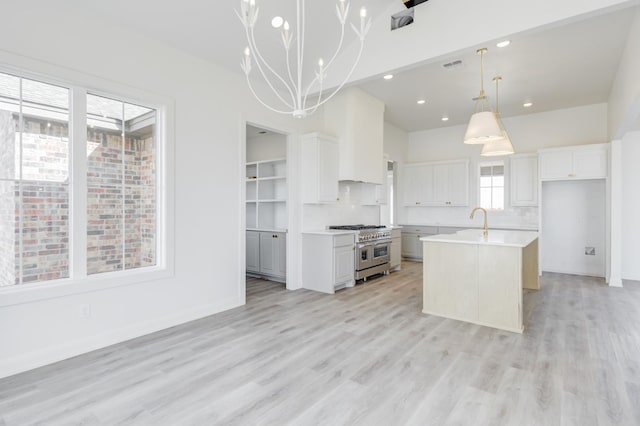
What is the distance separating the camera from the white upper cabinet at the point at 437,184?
24.4ft

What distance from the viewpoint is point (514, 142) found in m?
7.07

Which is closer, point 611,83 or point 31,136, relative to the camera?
point 31,136

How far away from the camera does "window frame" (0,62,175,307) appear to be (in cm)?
271

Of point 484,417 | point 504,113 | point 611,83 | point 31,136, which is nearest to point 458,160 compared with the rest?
point 504,113

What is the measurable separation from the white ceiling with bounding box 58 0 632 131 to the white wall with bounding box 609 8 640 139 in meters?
0.13

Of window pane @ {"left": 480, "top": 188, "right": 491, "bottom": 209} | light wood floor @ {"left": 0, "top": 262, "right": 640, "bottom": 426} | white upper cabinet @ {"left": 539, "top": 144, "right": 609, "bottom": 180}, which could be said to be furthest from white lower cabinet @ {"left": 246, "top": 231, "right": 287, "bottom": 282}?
white upper cabinet @ {"left": 539, "top": 144, "right": 609, "bottom": 180}

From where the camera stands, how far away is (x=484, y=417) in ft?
6.71

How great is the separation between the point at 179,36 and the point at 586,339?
16.3 ft

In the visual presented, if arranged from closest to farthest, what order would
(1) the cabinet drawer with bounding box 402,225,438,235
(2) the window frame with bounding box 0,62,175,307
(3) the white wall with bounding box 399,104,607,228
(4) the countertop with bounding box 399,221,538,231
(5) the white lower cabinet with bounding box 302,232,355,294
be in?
(2) the window frame with bounding box 0,62,175,307
(5) the white lower cabinet with bounding box 302,232,355,294
(3) the white wall with bounding box 399,104,607,228
(4) the countertop with bounding box 399,221,538,231
(1) the cabinet drawer with bounding box 402,225,438,235

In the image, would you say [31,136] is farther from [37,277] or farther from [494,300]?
[494,300]

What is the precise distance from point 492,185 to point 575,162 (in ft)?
5.27

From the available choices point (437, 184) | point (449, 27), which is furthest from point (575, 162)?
point (449, 27)

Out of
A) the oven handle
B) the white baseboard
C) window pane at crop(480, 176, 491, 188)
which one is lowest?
the white baseboard

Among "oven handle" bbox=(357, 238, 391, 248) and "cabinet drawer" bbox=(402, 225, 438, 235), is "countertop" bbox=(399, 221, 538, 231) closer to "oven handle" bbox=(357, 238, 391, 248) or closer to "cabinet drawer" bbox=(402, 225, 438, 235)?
"cabinet drawer" bbox=(402, 225, 438, 235)
